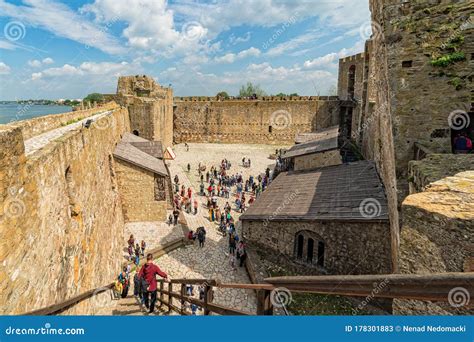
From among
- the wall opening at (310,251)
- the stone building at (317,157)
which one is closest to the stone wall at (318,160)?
the stone building at (317,157)

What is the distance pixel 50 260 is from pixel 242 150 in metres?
29.3

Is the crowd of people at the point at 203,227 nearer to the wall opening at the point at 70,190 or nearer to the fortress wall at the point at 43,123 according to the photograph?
the wall opening at the point at 70,190

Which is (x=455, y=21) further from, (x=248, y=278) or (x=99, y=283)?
(x=99, y=283)

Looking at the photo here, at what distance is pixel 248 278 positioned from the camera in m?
11.1

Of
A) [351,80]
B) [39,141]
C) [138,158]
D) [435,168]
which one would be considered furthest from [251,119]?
[435,168]

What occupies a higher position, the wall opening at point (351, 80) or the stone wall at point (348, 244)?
the wall opening at point (351, 80)

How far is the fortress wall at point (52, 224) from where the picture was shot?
11.2 ft

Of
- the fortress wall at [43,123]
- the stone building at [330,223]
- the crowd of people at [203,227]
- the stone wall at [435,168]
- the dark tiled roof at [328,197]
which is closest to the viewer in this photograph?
the stone wall at [435,168]

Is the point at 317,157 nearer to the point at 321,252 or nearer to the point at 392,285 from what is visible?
the point at 321,252

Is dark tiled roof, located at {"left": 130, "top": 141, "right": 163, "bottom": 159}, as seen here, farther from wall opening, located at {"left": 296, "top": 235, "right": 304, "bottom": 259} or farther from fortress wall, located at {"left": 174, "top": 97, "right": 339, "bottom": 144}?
fortress wall, located at {"left": 174, "top": 97, "right": 339, "bottom": 144}

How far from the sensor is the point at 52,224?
505 cm

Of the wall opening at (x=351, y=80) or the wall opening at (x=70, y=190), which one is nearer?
the wall opening at (x=70, y=190)

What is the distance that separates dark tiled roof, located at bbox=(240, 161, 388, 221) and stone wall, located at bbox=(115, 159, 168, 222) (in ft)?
18.4

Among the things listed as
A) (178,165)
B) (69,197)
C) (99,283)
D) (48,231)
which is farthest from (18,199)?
(178,165)
